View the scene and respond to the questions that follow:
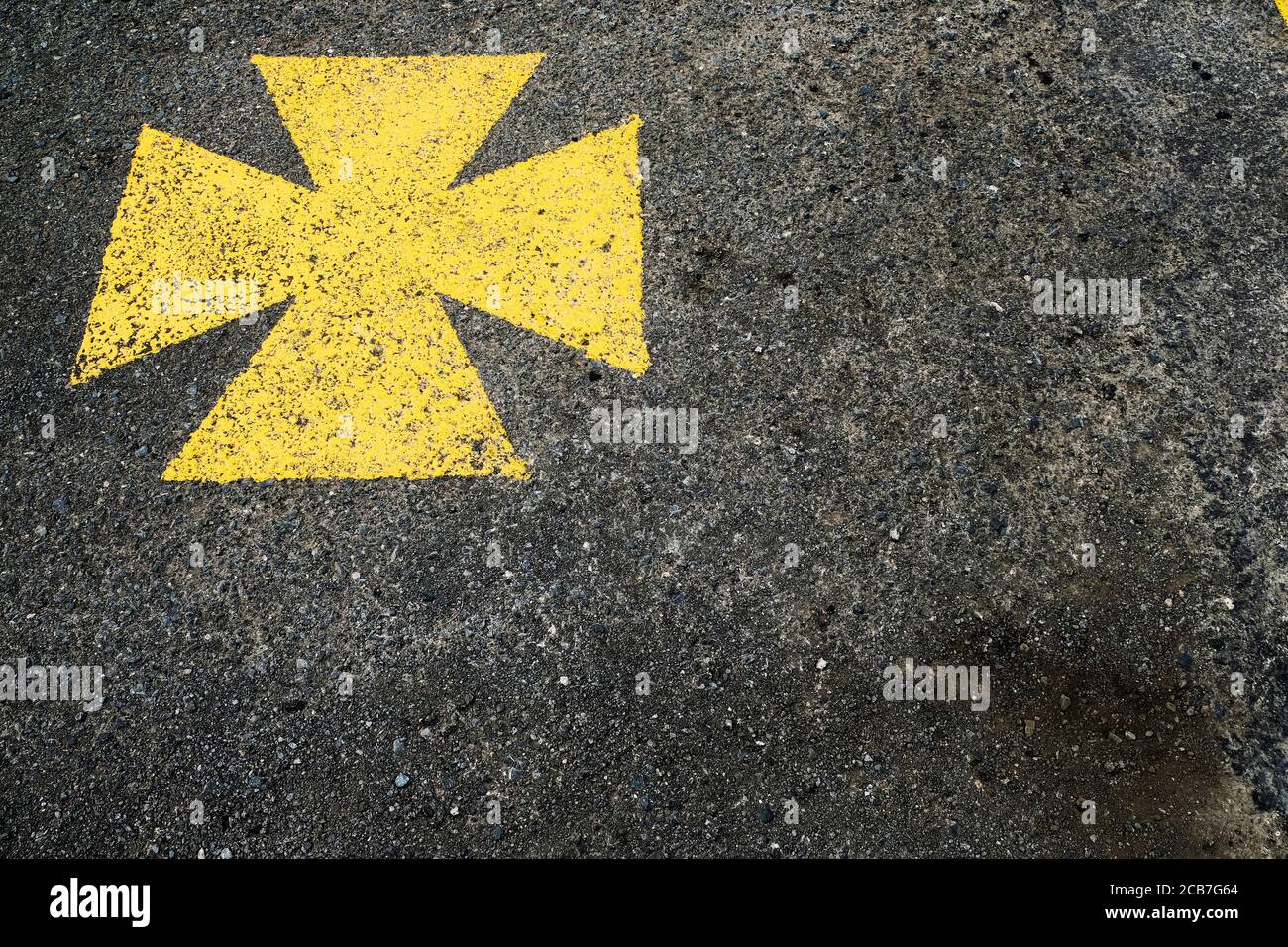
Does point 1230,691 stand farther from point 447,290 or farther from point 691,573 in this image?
point 447,290

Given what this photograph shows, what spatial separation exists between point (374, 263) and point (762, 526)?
5.32 ft

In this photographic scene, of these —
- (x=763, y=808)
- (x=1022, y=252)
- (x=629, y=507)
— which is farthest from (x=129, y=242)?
(x=1022, y=252)

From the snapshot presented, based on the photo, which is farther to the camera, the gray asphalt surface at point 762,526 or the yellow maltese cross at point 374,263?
the yellow maltese cross at point 374,263

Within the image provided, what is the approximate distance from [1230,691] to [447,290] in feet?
8.59

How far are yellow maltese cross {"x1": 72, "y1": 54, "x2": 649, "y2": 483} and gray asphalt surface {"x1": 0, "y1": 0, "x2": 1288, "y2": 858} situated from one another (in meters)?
0.08

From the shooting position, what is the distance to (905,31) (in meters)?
3.89

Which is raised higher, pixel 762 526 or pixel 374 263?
pixel 374 263

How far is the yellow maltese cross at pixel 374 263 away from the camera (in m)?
3.03

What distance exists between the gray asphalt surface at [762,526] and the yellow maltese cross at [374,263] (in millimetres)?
84

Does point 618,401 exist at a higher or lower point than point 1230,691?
higher

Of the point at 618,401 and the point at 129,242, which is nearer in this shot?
the point at 618,401

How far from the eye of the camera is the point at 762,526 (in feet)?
9.40

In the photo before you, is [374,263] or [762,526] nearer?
[762,526]

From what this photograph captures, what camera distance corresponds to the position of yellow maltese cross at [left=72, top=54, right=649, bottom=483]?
119 inches
